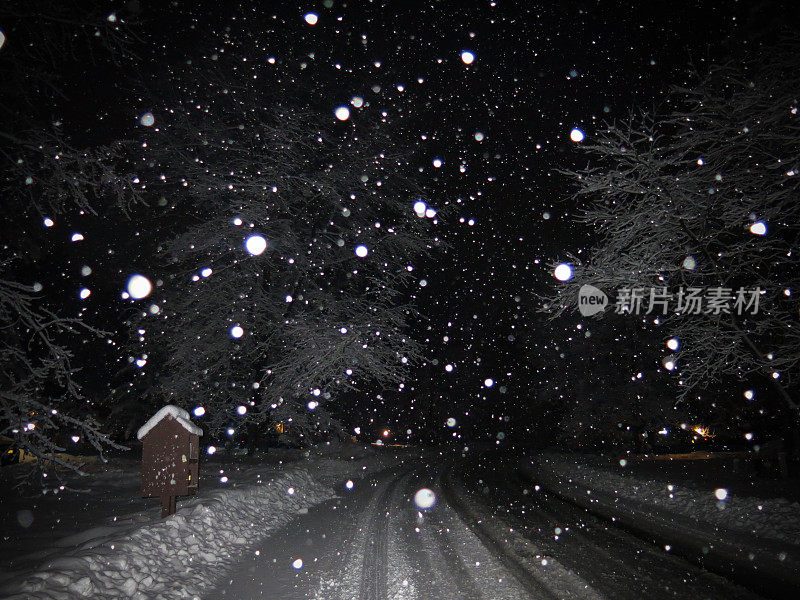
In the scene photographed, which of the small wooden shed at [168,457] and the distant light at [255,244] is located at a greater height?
the distant light at [255,244]

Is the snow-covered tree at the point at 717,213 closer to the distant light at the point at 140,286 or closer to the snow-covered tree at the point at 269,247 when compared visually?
the snow-covered tree at the point at 269,247

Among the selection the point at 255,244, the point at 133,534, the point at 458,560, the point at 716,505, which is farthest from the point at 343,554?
the point at 255,244

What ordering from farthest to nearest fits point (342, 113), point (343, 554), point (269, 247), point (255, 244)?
1. point (342, 113)
2. point (269, 247)
3. point (255, 244)
4. point (343, 554)

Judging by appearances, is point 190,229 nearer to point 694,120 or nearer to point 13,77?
point 13,77

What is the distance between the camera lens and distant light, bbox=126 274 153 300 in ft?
50.2

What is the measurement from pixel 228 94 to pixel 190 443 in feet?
35.3

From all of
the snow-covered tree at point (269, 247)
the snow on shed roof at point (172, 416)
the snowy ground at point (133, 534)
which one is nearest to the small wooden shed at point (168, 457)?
the snow on shed roof at point (172, 416)

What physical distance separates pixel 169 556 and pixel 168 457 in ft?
5.92

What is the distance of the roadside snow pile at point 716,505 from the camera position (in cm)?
843

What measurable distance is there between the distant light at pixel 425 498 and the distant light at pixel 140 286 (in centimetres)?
1144

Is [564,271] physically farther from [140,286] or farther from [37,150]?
[140,286]

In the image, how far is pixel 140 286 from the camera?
1544 cm

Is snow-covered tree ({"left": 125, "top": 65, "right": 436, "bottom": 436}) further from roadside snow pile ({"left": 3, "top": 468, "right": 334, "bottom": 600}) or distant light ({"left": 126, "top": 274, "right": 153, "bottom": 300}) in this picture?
roadside snow pile ({"left": 3, "top": 468, "right": 334, "bottom": 600})

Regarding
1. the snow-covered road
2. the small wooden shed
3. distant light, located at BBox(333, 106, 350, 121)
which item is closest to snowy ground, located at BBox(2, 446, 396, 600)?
the small wooden shed
